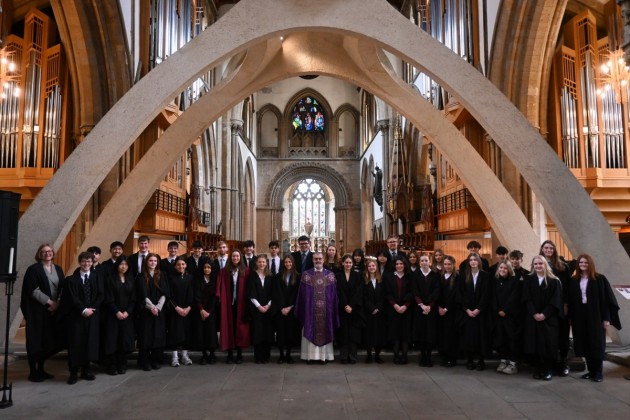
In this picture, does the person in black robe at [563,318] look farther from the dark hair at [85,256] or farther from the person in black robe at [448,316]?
the dark hair at [85,256]

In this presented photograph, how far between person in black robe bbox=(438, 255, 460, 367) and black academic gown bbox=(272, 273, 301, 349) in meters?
1.71

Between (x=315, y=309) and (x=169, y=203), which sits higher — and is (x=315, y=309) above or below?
below

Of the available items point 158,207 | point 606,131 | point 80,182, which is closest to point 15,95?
point 158,207

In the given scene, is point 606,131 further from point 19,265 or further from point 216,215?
point 216,215

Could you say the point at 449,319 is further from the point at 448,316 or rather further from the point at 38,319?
the point at 38,319

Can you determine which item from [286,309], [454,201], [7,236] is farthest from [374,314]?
[454,201]

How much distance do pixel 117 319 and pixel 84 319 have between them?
360 mm

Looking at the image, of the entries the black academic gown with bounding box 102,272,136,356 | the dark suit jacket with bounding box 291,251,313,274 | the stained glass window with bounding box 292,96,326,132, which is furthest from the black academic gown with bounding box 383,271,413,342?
the stained glass window with bounding box 292,96,326,132

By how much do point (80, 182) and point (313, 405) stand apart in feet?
14.1

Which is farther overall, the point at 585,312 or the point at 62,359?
the point at 62,359

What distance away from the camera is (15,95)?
10969mm

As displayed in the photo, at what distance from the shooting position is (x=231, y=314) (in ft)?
20.8

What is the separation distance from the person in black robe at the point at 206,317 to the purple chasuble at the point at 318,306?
3.25 ft

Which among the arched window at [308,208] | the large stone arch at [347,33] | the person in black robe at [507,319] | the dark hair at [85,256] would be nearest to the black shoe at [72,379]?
the dark hair at [85,256]
